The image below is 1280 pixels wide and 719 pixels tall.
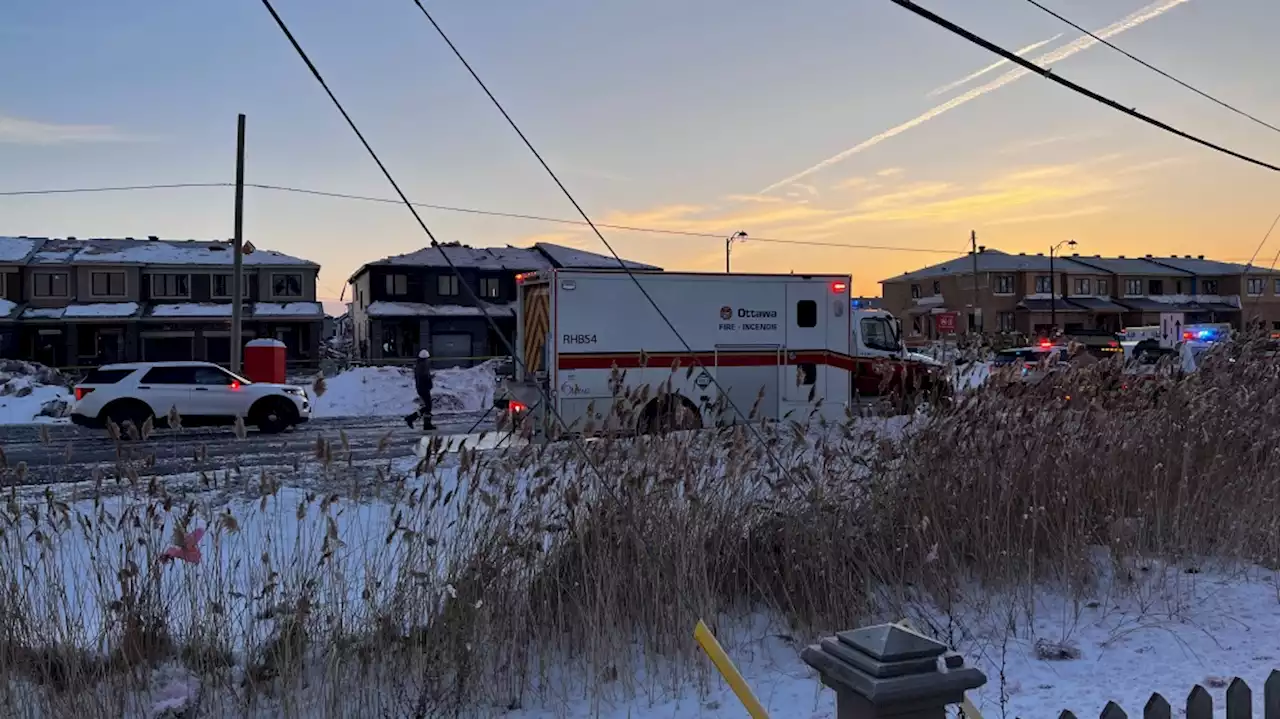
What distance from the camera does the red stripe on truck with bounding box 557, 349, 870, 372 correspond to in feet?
49.6

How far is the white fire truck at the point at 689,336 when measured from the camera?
15.1m

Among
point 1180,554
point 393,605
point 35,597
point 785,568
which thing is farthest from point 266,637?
point 1180,554

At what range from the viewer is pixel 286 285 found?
169 ft

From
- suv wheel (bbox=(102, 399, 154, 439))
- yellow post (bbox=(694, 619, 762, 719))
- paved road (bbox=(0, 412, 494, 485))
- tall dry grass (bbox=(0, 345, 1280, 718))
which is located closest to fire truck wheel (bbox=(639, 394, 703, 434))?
tall dry grass (bbox=(0, 345, 1280, 718))

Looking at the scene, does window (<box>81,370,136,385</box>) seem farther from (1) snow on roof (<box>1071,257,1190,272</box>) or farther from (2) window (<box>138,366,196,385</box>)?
(1) snow on roof (<box>1071,257,1190,272</box>)

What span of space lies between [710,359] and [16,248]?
47.6 meters

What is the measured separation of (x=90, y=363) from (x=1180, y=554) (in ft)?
171

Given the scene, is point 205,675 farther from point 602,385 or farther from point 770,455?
point 602,385

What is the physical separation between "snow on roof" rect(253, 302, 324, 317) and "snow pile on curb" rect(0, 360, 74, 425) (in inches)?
629

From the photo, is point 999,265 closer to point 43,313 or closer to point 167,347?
point 167,347

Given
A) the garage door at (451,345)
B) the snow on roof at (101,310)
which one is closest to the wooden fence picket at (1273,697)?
the garage door at (451,345)

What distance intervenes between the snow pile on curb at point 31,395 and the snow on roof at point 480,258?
22.0 meters

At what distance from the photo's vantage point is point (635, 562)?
4863 mm

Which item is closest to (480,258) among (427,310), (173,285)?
(427,310)
